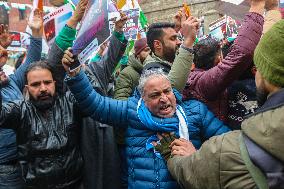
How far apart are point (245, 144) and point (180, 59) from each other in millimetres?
1394

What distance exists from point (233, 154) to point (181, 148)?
2.36ft

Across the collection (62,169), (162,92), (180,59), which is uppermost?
(180,59)

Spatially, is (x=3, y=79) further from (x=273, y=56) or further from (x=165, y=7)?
(x=165, y=7)

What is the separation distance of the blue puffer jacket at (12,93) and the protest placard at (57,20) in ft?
0.80

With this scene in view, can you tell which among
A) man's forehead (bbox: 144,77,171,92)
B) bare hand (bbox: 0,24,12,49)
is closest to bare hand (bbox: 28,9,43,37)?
bare hand (bbox: 0,24,12,49)

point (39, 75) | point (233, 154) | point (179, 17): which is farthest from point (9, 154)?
point (233, 154)

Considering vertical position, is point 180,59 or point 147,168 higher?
point 180,59

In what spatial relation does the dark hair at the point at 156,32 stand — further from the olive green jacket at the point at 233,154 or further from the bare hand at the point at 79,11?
the olive green jacket at the point at 233,154

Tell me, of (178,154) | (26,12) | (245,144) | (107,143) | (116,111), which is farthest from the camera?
(26,12)

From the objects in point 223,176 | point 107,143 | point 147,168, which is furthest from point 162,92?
point 223,176

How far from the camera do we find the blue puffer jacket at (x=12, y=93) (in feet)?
10.7

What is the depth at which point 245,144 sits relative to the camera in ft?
5.33

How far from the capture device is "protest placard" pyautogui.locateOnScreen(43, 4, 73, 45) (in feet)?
12.3

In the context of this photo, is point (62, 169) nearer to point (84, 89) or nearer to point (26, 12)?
point (84, 89)
